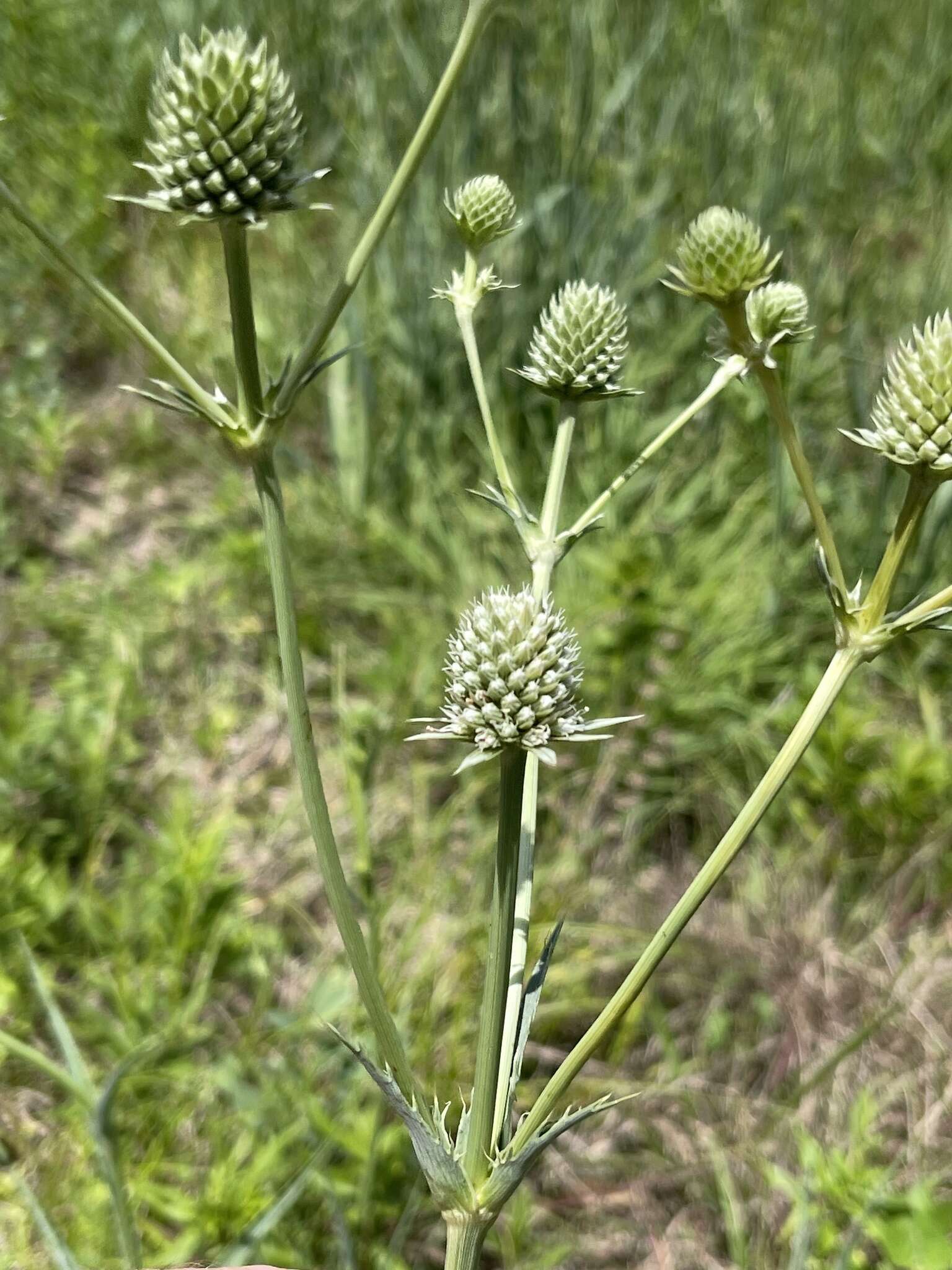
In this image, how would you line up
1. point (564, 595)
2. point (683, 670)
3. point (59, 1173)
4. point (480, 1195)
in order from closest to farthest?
point (480, 1195), point (59, 1173), point (683, 670), point (564, 595)

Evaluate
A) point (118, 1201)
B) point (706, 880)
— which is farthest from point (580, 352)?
point (118, 1201)

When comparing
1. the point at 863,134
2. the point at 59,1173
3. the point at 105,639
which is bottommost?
the point at 59,1173

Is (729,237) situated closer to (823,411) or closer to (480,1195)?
(480,1195)

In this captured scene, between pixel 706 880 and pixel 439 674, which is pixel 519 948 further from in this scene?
pixel 439 674

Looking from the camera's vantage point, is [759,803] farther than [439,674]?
No

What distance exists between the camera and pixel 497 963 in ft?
3.30

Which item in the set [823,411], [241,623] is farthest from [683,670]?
[241,623]

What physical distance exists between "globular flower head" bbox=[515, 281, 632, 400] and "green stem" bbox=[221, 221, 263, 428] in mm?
418

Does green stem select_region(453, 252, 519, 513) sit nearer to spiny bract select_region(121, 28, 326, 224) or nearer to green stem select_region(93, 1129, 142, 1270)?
spiny bract select_region(121, 28, 326, 224)

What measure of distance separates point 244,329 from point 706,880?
2.48 ft

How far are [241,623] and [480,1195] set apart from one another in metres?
2.31

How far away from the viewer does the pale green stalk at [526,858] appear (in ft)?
3.64

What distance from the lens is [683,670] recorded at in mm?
2820

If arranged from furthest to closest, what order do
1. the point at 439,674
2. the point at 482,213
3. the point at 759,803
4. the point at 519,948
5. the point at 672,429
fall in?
1. the point at 439,674
2. the point at 482,213
3. the point at 672,429
4. the point at 519,948
5. the point at 759,803
